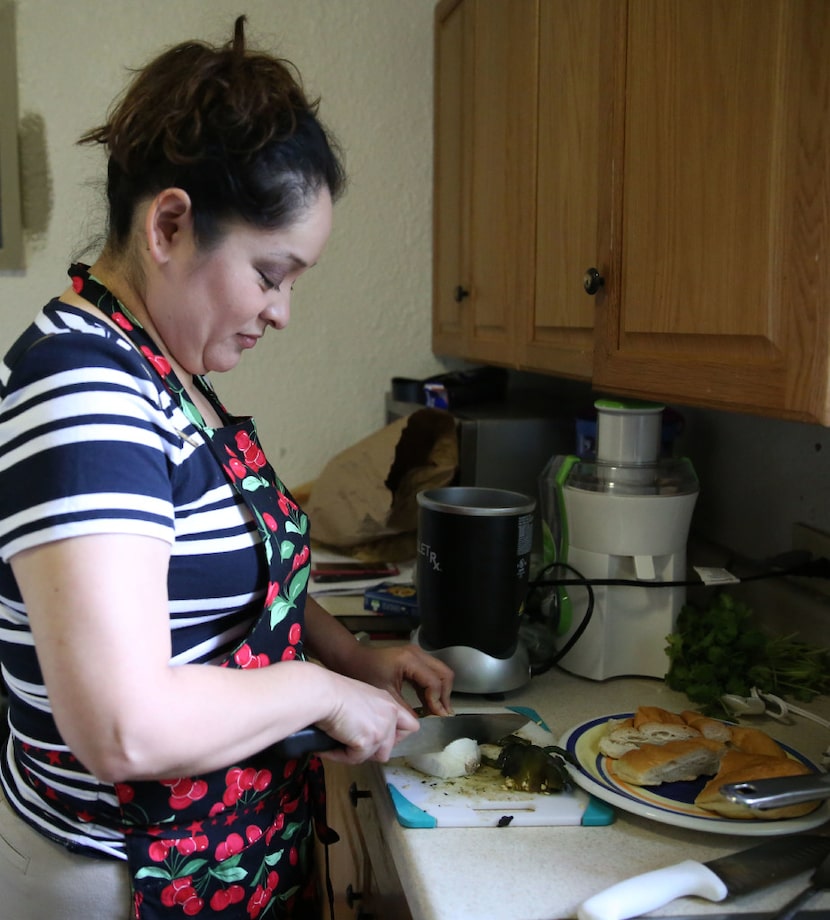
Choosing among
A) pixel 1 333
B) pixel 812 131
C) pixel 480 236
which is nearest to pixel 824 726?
pixel 812 131

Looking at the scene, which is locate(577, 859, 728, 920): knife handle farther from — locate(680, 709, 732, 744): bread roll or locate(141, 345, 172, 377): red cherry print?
locate(141, 345, 172, 377): red cherry print

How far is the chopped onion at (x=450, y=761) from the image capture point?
96cm

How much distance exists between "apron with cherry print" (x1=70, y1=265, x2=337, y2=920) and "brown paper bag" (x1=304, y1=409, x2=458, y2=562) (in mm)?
871

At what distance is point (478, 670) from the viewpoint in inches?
45.4

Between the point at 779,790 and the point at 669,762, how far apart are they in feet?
0.43

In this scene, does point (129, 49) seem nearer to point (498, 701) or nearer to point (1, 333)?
point (1, 333)

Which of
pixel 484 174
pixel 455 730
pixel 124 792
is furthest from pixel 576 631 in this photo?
pixel 484 174

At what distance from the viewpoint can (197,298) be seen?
810 millimetres

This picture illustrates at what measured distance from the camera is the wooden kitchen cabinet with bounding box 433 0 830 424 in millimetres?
854

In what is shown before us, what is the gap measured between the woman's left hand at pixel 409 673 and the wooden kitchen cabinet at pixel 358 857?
0.32 feet

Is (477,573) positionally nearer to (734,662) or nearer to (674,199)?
(734,662)

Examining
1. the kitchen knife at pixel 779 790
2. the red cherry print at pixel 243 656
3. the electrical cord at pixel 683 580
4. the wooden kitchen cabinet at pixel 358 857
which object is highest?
the red cherry print at pixel 243 656

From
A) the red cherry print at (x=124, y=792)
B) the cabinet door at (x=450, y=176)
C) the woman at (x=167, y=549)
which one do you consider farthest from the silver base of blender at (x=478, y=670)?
the cabinet door at (x=450, y=176)

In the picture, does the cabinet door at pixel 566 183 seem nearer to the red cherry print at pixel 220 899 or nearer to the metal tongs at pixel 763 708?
the metal tongs at pixel 763 708
